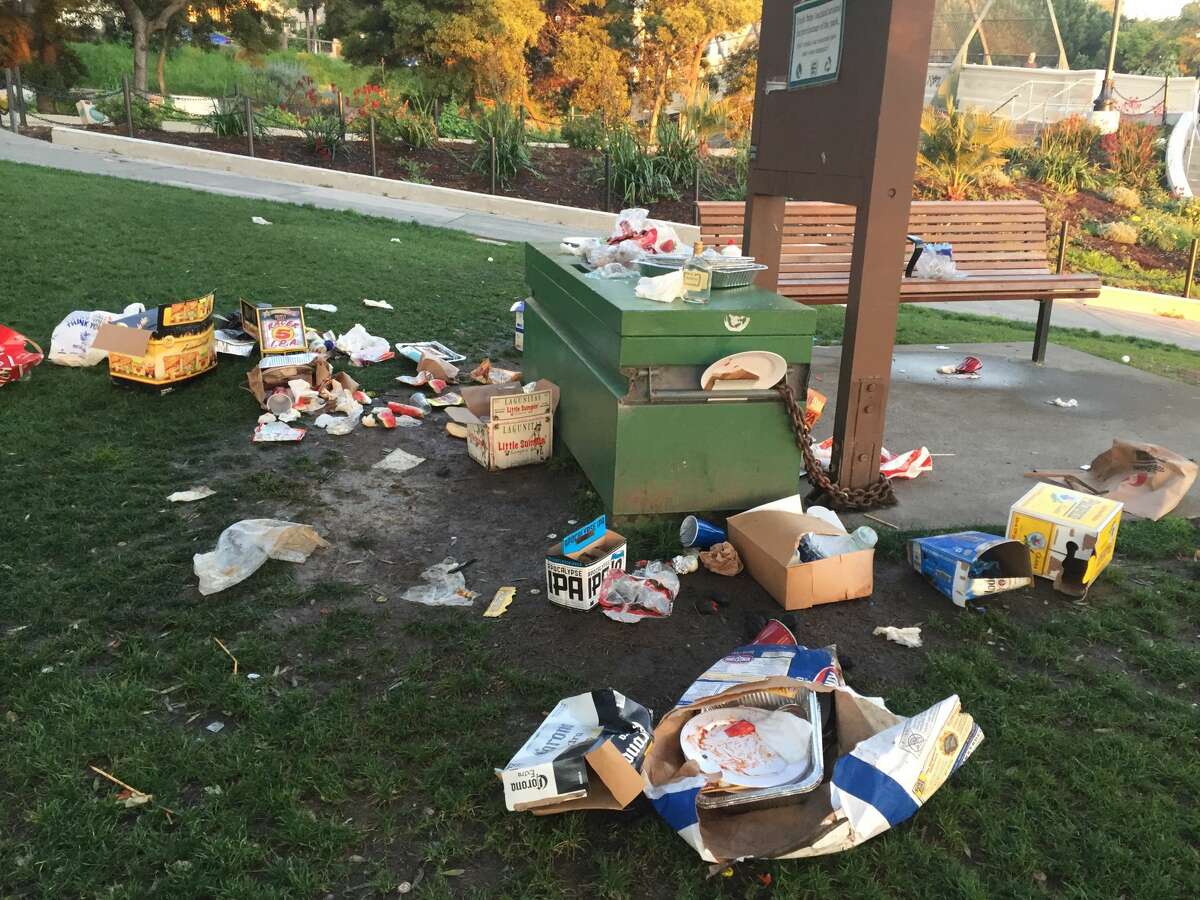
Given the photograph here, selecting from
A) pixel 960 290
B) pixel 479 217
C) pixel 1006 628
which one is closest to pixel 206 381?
pixel 1006 628

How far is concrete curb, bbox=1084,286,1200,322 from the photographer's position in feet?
36.8

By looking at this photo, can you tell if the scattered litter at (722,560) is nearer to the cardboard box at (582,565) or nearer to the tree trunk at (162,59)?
the cardboard box at (582,565)

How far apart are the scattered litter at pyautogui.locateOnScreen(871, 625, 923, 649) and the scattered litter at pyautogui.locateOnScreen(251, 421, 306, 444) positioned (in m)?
2.92

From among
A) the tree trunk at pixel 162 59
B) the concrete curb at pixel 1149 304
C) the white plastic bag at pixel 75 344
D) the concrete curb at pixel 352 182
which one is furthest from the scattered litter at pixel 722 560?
the tree trunk at pixel 162 59

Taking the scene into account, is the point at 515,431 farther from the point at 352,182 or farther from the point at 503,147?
the point at 503,147

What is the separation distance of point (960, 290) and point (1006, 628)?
3.75 m

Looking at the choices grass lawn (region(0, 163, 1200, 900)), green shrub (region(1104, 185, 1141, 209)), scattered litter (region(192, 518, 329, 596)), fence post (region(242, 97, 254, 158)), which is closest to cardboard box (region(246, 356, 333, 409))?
grass lawn (region(0, 163, 1200, 900))

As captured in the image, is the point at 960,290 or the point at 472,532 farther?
the point at 960,290

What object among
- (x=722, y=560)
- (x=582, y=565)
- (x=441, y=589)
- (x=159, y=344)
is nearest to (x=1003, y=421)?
(x=722, y=560)

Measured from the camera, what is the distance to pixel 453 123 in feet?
62.2

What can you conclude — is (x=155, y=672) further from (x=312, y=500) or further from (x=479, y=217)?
(x=479, y=217)

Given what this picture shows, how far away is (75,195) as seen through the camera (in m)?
10.3

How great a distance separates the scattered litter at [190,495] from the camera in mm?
4074

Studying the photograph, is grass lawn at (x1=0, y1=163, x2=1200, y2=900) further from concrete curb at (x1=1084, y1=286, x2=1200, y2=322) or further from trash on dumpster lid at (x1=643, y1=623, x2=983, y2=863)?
concrete curb at (x1=1084, y1=286, x2=1200, y2=322)
